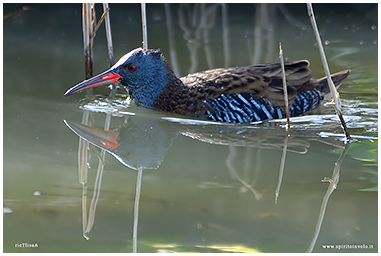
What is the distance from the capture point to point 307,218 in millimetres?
2916

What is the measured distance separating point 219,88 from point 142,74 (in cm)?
80

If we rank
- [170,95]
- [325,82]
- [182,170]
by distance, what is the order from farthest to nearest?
[325,82] → [170,95] → [182,170]

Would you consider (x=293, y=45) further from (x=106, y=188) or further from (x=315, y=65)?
(x=106, y=188)

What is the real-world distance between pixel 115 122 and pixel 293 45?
3546 millimetres

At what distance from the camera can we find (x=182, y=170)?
11.5ft

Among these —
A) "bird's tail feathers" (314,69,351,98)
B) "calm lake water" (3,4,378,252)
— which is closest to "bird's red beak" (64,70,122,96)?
"calm lake water" (3,4,378,252)

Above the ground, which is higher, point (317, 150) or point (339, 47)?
point (339, 47)

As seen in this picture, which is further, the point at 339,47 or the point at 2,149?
the point at 339,47

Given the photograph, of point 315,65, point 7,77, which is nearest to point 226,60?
point 315,65

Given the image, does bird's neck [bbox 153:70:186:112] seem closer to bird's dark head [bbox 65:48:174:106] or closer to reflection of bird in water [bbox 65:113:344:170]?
bird's dark head [bbox 65:48:174:106]

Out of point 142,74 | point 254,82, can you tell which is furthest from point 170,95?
point 254,82

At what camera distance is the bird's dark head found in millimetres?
5000

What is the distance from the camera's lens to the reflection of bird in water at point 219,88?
475cm

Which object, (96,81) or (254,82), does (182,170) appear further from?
(96,81)
